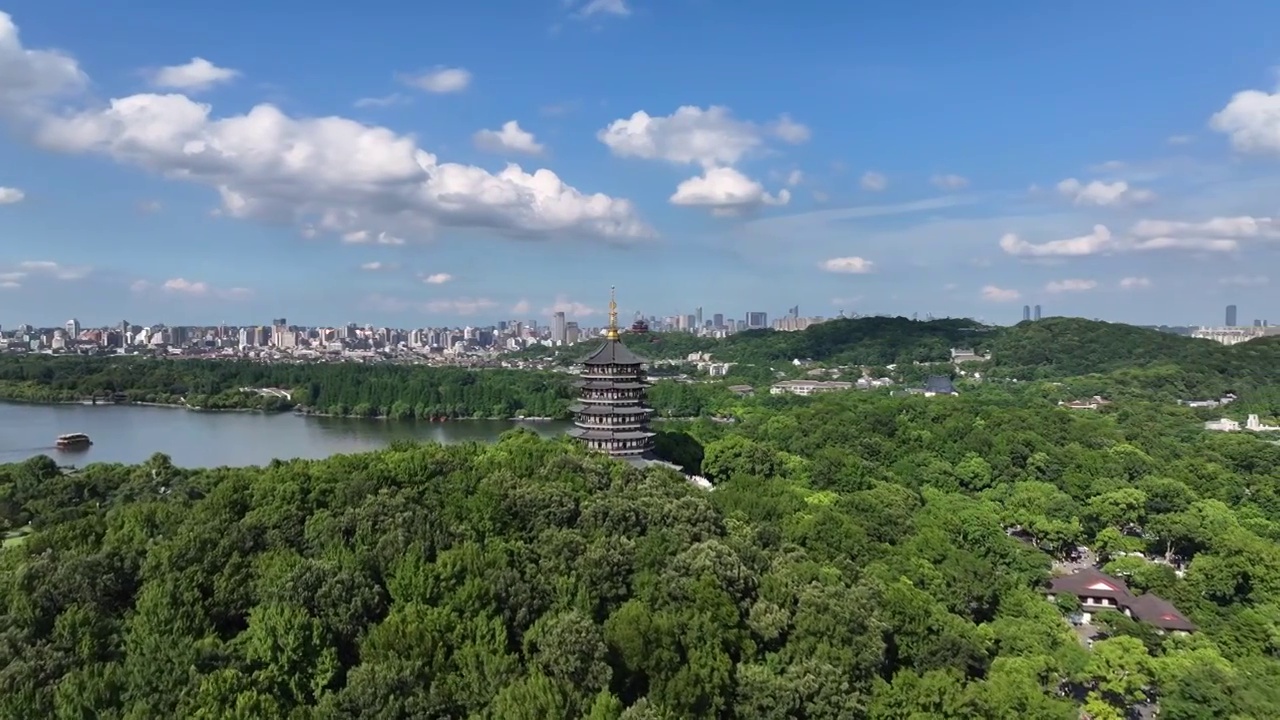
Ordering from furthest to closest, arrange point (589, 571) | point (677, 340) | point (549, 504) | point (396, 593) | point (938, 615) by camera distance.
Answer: point (677, 340) < point (549, 504) < point (938, 615) < point (589, 571) < point (396, 593)

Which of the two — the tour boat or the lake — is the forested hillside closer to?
the lake

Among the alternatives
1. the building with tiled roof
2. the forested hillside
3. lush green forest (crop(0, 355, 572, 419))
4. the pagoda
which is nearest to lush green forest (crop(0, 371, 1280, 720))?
the building with tiled roof

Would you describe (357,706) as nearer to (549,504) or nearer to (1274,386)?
(549,504)

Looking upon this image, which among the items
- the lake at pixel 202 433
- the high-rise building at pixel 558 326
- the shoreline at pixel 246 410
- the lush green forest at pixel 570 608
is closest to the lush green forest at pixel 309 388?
the shoreline at pixel 246 410

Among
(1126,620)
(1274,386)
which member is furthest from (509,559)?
(1274,386)

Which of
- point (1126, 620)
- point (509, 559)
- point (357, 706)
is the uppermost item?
point (509, 559)
